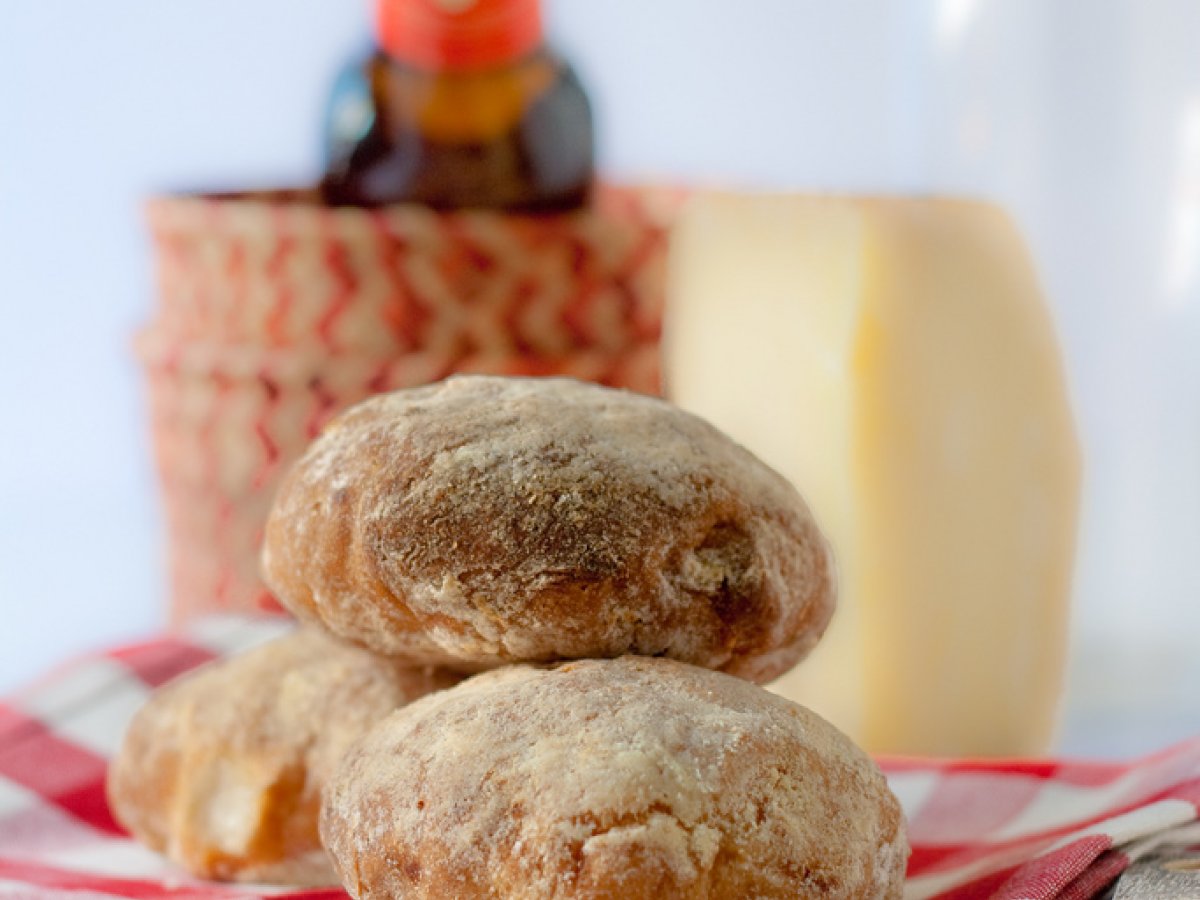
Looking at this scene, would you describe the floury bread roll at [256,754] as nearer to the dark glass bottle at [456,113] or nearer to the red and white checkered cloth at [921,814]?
the red and white checkered cloth at [921,814]

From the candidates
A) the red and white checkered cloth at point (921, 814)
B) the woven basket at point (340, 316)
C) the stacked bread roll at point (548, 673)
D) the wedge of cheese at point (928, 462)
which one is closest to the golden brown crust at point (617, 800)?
the stacked bread roll at point (548, 673)

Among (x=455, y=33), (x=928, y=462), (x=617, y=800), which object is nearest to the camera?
(x=617, y=800)

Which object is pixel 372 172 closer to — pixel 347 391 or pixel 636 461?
pixel 347 391

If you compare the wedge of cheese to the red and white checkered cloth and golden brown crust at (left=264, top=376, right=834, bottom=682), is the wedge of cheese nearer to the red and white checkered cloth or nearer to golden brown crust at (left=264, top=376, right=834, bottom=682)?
the red and white checkered cloth

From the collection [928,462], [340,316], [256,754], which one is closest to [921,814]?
[928,462]

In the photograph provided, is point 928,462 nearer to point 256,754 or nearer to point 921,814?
point 921,814

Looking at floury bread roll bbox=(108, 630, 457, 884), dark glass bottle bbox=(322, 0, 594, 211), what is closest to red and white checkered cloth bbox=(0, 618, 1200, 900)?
floury bread roll bbox=(108, 630, 457, 884)
